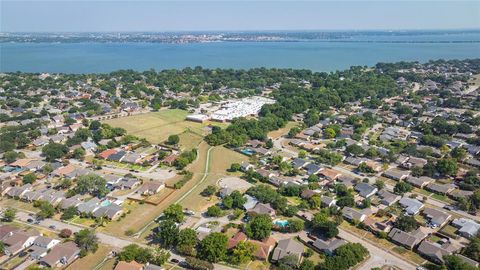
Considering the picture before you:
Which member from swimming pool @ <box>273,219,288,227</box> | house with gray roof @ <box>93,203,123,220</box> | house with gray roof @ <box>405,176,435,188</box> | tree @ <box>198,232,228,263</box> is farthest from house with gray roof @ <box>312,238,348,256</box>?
house with gray roof @ <box>93,203,123,220</box>

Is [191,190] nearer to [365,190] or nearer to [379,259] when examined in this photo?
[365,190]

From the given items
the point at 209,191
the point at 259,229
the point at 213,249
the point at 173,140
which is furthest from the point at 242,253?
the point at 173,140

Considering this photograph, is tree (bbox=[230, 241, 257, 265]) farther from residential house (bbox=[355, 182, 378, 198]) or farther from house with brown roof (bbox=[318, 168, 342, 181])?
house with brown roof (bbox=[318, 168, 342, 181])

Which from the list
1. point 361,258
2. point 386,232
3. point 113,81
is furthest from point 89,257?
point 113,81

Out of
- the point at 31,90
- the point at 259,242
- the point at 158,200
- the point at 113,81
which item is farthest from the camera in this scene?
the point at 113,81

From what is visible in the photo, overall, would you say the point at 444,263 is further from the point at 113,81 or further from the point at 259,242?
the point at 113,81

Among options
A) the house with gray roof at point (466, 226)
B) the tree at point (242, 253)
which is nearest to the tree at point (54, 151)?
the tree at point (242, 253)
